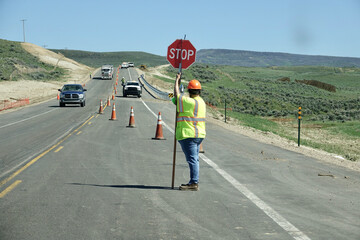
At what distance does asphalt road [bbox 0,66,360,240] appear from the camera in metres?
6.27

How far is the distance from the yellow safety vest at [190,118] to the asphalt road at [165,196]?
105 centimetres

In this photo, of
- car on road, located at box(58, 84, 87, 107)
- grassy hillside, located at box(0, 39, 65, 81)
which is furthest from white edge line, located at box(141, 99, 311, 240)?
grassy hillside, located at box(0, 39, 65, 81)

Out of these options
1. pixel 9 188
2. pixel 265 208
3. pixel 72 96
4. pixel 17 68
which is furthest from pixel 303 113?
pixel 17 68

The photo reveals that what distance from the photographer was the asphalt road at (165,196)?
6.27m

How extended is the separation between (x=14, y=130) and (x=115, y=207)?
15.5 meters

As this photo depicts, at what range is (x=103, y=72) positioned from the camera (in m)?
84.6

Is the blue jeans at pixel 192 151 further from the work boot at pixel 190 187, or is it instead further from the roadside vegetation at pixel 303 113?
the roadside vegetation at pixel 303 113

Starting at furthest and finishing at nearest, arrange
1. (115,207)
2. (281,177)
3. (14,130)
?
(14,130) < (281,177) < (115,207)

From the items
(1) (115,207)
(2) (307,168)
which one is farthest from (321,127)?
(1) (115,207)

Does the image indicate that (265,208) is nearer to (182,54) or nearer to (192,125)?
(192,125)

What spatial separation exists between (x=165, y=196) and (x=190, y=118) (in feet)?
4.64

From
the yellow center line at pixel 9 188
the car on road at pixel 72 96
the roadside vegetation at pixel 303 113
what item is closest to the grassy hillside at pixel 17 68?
the roadside vegetation at pixel 303 113

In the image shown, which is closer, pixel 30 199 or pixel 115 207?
pixel 115 207

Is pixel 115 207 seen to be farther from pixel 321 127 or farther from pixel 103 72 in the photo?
pixel 103 72
